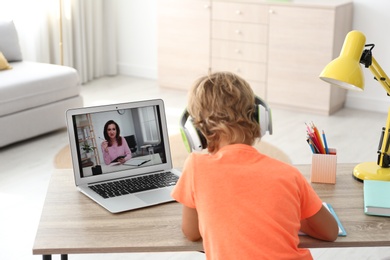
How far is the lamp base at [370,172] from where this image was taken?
214cm

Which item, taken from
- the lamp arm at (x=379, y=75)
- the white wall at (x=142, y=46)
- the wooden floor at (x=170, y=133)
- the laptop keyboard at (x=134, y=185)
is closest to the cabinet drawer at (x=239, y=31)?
the wooden floor at (x=170, y=133)

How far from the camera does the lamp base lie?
214 cm

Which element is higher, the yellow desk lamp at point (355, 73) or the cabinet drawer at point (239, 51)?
the yellow desk lamp at point (355, 73)

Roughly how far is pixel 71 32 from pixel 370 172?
13.6 feet

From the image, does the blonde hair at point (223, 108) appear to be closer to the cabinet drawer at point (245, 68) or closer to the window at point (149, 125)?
the window at point (149, 125)

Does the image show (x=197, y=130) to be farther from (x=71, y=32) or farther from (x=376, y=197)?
(x=71, y=32)

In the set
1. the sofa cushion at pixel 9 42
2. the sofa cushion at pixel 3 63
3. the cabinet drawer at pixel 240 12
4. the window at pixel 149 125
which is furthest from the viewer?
the cabinet drawer at pixel 240 12

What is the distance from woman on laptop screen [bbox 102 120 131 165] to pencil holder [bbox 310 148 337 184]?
0.61 meters

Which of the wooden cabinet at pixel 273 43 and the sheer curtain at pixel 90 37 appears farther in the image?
the sheer curtain at pixel 90 37

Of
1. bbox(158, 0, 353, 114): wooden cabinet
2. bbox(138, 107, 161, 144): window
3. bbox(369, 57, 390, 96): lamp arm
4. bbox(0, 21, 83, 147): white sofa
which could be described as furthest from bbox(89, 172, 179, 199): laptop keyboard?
bbox(158, 0, 353, 114): wooden cabinet

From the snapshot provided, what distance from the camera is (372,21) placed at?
506cm

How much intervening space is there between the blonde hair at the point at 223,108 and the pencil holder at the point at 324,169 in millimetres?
469

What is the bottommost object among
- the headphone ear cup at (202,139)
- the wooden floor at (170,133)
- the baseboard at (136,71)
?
the wooden floor at (170,133)

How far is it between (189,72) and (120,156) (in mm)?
3566
